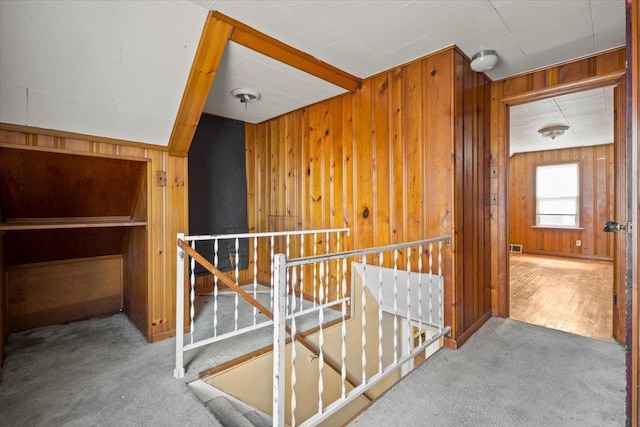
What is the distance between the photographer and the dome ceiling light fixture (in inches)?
116

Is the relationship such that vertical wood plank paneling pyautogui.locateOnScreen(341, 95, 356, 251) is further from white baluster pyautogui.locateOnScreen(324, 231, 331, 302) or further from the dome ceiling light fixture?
the dome ceiling light fixture

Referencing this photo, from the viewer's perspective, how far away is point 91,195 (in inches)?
97.7

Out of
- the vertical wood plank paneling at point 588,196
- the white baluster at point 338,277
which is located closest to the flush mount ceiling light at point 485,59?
the white baluster at point 338,277

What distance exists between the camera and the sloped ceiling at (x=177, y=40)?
1.60m

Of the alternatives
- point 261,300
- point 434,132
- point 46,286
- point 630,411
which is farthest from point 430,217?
point 46,286

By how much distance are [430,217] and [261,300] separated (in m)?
2.06

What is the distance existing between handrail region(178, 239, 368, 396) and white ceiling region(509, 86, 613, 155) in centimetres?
358

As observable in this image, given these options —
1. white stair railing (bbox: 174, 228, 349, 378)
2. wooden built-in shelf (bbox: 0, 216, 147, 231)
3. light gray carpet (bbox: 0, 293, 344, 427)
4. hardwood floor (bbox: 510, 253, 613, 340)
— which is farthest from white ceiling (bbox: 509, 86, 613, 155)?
wooden built-in shelf (bbox: 0, 216, 147, 231)

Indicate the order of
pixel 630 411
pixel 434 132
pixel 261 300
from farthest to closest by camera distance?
pixel 261 300 → pixel 434 132 → pixel 630 411

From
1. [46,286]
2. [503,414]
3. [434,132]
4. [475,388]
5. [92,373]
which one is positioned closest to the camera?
[503,414]

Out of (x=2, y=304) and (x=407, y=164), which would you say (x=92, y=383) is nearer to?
(x=2, y=304)

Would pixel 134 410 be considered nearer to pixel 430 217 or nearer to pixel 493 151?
pixel 430 217

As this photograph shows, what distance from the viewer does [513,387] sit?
71.5 inches

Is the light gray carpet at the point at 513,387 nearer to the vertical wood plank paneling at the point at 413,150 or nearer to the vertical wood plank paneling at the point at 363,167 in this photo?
the vertical wood plank paneling at the point at 413,150
